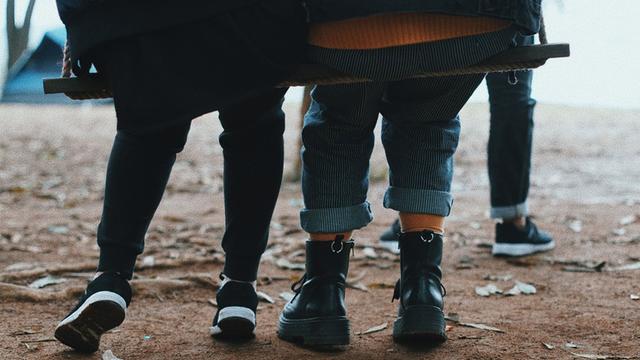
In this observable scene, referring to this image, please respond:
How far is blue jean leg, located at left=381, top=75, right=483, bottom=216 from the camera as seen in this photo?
206cm

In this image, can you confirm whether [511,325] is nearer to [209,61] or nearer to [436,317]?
[436,317]

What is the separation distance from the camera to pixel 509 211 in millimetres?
3531

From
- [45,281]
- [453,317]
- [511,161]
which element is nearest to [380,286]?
[453,317]

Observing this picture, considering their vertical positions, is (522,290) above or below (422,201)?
below

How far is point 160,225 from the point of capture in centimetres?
465

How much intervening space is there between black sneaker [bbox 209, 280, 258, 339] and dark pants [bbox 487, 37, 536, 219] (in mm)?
1667

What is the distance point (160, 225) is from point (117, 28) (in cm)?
299

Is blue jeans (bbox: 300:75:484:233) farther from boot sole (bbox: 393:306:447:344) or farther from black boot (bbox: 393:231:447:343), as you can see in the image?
boot sole (bbox: 393:306:447:344)

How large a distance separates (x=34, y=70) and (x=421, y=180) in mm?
12403

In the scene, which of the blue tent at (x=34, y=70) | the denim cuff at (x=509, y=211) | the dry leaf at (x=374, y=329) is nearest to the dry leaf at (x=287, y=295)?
the dry leaf at (x=374, y=329)

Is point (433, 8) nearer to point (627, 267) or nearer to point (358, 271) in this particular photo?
point (358, 271)

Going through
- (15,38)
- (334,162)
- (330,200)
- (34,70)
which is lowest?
(330,200)

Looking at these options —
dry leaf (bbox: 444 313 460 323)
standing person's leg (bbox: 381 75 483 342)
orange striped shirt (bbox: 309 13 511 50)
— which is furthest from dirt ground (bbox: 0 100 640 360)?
orange striped shirt (bbox: 309 13 511 50)

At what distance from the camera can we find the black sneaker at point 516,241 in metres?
3.55
